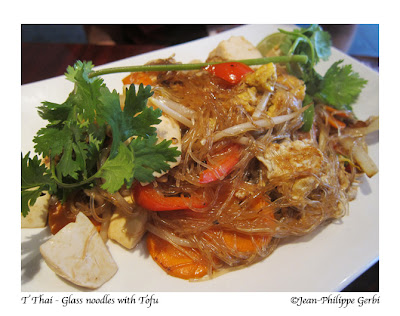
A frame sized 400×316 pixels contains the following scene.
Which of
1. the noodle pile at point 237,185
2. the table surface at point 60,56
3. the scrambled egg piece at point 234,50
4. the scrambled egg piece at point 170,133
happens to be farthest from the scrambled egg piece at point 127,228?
the table surface at point 60,56

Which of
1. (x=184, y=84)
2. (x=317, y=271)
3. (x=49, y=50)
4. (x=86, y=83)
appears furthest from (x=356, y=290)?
(x=49, y=50)

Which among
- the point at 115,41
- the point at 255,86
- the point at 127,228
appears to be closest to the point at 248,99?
the point at 255,86

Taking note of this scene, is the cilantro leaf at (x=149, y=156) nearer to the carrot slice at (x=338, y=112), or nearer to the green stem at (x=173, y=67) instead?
the green stem at (x=173, y=67)

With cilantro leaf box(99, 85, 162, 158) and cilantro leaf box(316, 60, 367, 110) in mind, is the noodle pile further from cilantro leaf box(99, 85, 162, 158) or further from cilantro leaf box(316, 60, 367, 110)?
cilantro leaf box(316, 60, 367, 110)

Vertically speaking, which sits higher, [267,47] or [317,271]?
[267,47]

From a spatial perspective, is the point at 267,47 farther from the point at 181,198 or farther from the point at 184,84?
the point at 181,198

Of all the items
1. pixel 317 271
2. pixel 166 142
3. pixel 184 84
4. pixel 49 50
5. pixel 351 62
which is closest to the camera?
pixel 166 142
